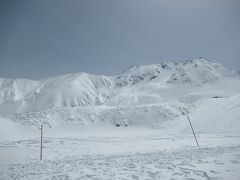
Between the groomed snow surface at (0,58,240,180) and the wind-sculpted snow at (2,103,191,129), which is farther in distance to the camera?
the wind-sculpted snow at (2,103,191,129)

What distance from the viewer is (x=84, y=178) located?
30.3 ft

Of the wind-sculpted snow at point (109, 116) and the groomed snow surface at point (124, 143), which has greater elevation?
the wind-sculpted snow at point (109, 116)

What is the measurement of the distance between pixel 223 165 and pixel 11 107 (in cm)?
21334

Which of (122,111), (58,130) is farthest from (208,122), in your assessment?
(58,130)

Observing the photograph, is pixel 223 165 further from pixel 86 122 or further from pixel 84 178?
pixel 86 122

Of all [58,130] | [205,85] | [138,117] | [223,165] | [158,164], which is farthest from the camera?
[205,85]

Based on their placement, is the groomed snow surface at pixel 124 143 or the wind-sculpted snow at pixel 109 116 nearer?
the groomed snow surface at pixel 124 143

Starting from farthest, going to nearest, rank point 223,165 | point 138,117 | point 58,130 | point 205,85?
point 205,85, point 138,117, point 58,130, point 223,165

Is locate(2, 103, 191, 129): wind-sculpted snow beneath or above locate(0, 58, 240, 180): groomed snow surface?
above

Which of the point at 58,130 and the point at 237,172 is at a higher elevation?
the point at 58,130

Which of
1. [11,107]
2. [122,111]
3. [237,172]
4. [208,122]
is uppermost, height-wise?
[11,107]

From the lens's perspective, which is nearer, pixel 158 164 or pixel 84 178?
pixel 84 178

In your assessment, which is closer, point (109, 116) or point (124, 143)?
point (124, 143)

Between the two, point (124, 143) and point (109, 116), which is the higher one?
point (109, 116)
